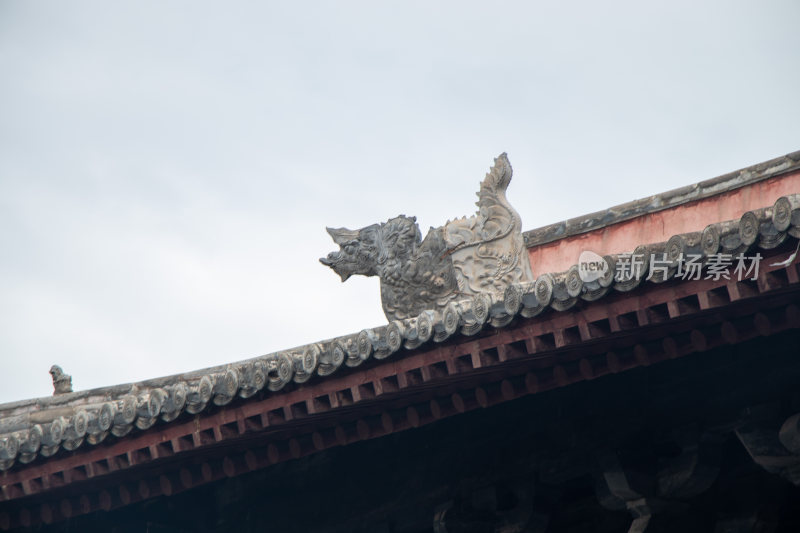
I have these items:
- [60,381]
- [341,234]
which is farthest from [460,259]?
[60,381]

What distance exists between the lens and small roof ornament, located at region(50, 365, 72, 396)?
38.6 ft

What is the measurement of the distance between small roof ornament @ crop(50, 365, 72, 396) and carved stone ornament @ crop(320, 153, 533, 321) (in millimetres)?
4535

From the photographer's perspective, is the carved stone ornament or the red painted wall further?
the carved stone ornament

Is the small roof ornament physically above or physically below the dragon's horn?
below

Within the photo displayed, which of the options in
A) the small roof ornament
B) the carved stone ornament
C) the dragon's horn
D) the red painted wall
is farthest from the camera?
the small roof ornament

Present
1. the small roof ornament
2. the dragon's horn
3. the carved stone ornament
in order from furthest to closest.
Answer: the small roof ornament → the dragon's horn → the carved stone ornament

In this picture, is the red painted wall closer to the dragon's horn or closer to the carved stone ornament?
the carved stone ornament

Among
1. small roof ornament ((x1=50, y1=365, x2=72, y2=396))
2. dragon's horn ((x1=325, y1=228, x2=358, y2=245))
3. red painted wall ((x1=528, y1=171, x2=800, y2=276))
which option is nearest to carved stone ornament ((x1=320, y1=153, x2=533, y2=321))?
dragon's horn ((x1=325, y1=228, x2=358, y2=245))

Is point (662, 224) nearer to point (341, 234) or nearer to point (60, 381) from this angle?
point (341, 234)

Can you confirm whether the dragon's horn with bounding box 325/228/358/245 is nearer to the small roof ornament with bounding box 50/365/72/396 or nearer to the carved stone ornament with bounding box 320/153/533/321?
the carved stone ornament with bounding box 320/153/533/321

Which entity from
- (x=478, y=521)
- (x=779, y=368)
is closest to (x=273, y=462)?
(x=478, y=521)

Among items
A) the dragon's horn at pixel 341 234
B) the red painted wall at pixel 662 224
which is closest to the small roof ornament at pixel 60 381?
the dragon's horn at pixel 341 234

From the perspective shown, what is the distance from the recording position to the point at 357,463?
7.89 metres

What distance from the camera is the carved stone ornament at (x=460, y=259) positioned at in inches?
339
